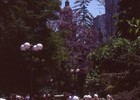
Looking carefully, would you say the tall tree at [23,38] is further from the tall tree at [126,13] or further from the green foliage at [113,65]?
the green foliage at [113,65]

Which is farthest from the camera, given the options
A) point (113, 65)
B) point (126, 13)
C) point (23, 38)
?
point (23, 38)

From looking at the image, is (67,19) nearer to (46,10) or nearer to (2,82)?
(46,10)

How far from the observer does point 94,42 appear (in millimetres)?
59094

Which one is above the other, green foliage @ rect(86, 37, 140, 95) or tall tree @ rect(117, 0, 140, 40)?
tall tree @ rect(117, 0, 140, 40)

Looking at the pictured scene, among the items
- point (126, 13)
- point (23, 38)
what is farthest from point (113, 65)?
point (23, 38)

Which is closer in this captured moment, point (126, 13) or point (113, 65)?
point (113, 65)

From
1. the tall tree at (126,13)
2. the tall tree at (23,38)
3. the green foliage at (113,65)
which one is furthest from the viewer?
Result: the tall tree at (23,38)

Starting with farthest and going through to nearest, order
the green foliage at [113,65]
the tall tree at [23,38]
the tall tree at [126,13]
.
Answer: the tall tree at [23,38] < the tall tree at [126,13] < the green foliage at [113,65]

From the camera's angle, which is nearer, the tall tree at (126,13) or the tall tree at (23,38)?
the tall tree at (126,13)

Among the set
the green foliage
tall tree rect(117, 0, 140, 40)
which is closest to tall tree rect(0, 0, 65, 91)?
tall tree rect(117, 0, 140, 40)

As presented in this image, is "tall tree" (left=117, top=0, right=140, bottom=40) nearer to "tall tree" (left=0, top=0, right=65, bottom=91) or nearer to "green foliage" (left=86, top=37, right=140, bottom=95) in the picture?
"green foliage" (left=86, top=37, right=140, bottom=95)

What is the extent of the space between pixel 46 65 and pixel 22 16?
478 cm

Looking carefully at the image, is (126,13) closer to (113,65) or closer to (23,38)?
(23,38)

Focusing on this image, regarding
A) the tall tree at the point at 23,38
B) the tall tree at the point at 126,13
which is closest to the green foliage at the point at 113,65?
the tall tree at the point at 126,13
